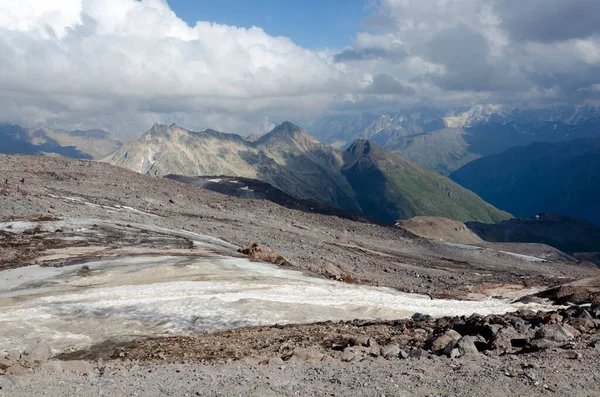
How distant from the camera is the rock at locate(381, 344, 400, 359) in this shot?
17867 mm

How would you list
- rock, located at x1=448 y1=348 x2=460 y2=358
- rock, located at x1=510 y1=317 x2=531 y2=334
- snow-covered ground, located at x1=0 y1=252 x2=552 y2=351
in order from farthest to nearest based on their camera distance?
snow-covered ground, located at x1=0 y1=252 x2=552 y2=351 → rock, located at x1=510 y1=317 x2=531 y2=334 → rock, located at x1=448 y1=348 x2=460 y2=358

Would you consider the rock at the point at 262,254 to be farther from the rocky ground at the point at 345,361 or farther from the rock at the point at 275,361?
the rock at the point at 275,361

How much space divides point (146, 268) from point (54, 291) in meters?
6.10

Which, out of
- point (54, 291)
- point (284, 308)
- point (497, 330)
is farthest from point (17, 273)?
point (497, 330)

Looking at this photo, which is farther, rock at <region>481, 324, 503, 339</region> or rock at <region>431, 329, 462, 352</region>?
rock at <region>481, 324, 503, 339</region>

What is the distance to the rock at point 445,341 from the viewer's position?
60.8ft

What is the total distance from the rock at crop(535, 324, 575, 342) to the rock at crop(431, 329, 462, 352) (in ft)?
9.47

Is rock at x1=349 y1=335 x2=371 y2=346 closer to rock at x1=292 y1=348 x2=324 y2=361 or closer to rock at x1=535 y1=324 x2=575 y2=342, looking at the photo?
rock at x1=292 y1=348 x2=324 y2=361

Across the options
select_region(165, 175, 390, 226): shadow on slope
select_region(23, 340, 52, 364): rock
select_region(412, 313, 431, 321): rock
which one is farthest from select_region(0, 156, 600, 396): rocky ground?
select_region(165, 175, 390, 226): shadow on slope

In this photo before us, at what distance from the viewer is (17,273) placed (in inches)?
1388

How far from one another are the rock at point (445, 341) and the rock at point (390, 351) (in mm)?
1341

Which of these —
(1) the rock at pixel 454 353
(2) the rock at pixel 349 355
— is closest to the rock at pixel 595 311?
(1) the rock at pixel 454 353

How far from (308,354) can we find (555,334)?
8.85 metres

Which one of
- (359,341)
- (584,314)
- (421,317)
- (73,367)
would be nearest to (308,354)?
(359,341)
